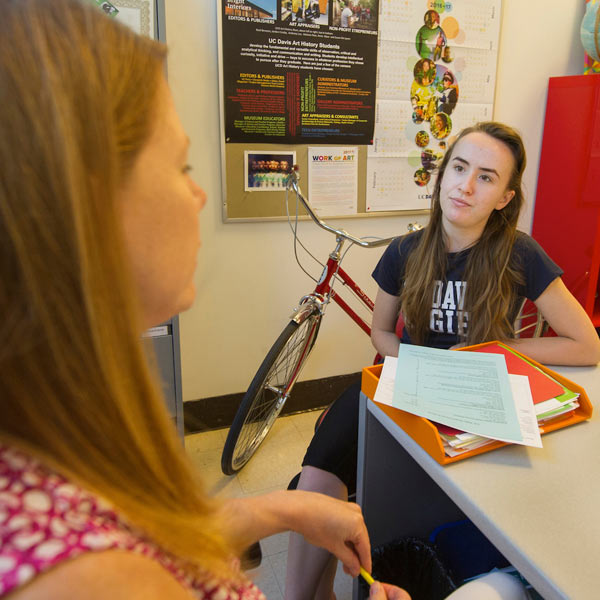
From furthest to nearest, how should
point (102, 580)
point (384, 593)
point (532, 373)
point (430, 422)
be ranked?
point (532, 373), point (430, 422), point (384, 593), point (102, 580)

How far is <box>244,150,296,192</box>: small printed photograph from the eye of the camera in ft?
6.52

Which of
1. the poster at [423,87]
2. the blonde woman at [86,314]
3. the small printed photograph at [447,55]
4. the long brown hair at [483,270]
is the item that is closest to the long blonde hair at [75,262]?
the blonde woman at [86,314]

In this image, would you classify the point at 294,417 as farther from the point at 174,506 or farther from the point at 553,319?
the point at 174,506

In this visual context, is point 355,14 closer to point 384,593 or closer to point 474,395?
point 474,395

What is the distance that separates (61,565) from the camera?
0.29 meters

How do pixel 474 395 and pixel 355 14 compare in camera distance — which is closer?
pixel 474 395

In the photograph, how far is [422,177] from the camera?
2.30 m

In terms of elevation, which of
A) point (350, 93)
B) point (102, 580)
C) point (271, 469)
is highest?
point (350, 93)

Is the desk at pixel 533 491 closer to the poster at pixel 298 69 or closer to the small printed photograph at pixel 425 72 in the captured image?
the poster at pixel 298 69

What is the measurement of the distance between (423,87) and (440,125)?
19 cm

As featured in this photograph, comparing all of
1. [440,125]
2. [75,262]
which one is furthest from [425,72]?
[75,262]

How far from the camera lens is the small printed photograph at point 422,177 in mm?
2287

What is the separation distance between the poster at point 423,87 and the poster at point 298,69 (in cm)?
10

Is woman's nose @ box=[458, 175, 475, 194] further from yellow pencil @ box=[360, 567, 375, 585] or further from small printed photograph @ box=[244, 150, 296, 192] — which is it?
yellow pencil @ box=[360, 567, 375, 585]
